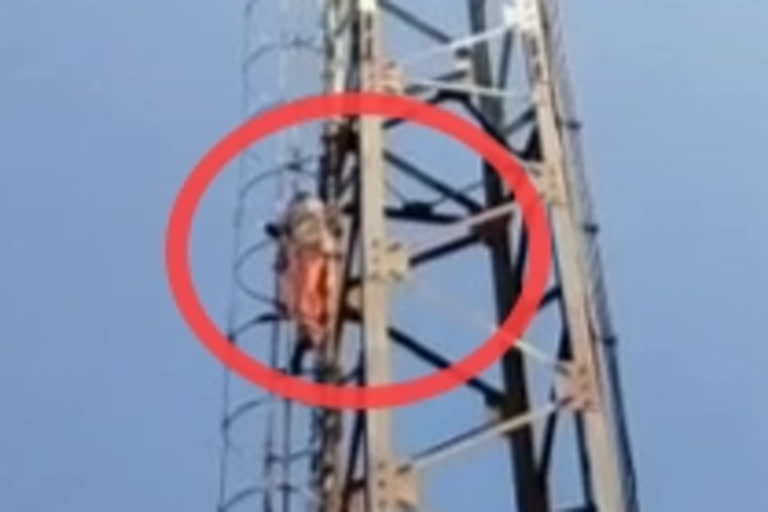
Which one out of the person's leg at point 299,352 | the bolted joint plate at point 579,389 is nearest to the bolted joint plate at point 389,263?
the bolted joint plate at point 579,389

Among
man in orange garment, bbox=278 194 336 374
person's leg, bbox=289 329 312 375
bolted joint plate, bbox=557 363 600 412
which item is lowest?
bolted joint plate, bbox=557 363 600 412

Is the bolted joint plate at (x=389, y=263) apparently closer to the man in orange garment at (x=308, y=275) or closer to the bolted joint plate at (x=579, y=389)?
the bolted joint plate at (x=579, y=389)

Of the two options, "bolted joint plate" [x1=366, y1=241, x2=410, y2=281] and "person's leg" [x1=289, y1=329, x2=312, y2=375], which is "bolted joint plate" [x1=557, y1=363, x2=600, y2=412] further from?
"person's leg" [x1=289, y1=329, x2=312, y2=375]

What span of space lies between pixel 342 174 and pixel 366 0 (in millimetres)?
1003

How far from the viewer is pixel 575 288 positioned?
8.55 meters

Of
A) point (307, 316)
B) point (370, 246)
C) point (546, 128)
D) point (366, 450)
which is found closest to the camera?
point (366, 450)

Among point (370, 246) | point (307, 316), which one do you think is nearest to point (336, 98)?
point (307, 316)

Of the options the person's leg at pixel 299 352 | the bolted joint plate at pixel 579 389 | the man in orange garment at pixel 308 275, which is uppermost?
the man in orange garment at pixel 308 275

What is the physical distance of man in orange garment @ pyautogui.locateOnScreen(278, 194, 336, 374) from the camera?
9.83 meters

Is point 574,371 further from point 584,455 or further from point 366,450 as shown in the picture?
point 366,450

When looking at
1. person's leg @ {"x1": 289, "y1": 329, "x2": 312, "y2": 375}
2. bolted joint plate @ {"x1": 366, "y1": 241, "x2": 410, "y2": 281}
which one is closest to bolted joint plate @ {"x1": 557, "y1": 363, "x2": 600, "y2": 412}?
bolted joint plate @ {"x1": 366, "y1": 241, "x2": 410, "y2": 281}

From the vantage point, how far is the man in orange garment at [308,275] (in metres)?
9.83

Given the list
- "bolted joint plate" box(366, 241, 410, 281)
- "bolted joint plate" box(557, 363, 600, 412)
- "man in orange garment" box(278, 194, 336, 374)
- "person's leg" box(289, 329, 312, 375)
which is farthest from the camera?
"person's leg" box(289, 329, 312, 375)

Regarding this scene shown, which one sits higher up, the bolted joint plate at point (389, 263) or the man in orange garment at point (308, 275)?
the man in orange garment at point (308, 275)
